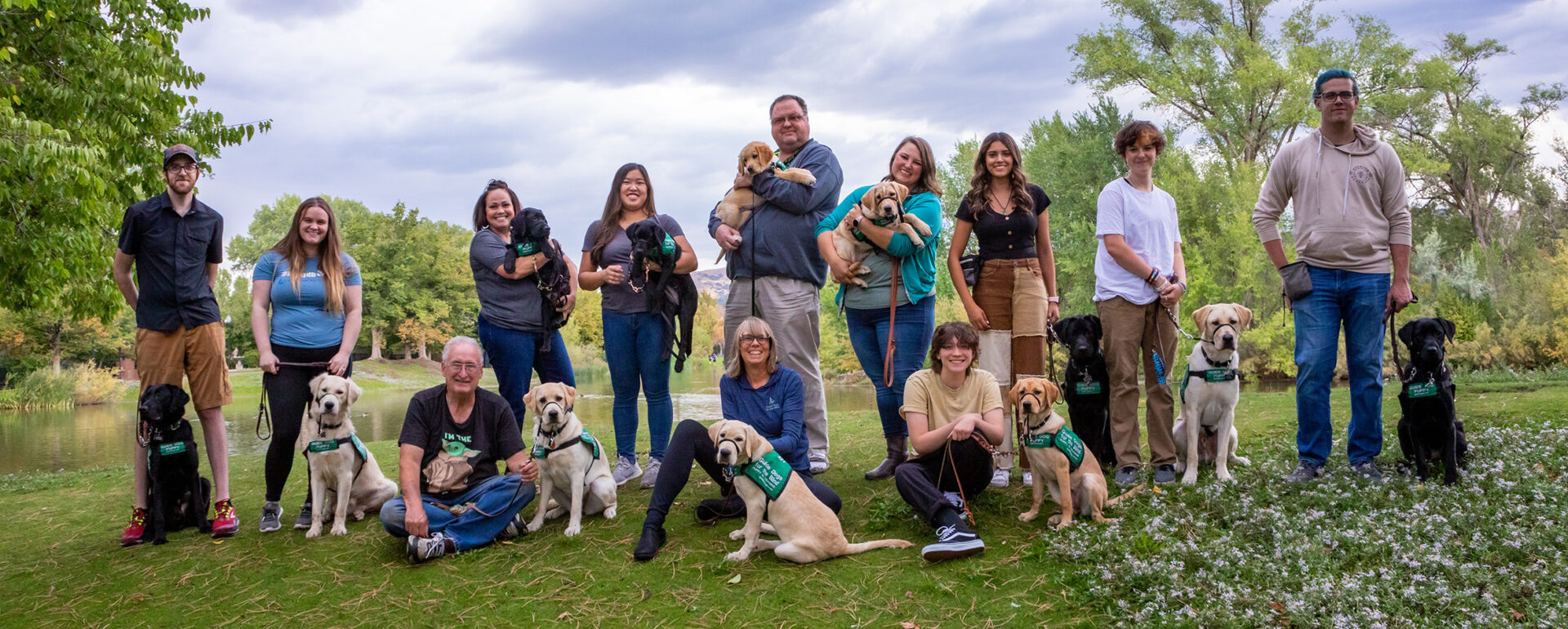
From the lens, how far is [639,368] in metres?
5.02

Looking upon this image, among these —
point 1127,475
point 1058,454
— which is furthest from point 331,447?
point 1127,475

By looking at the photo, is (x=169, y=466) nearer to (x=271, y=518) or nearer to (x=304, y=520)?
(x=271, y=518)

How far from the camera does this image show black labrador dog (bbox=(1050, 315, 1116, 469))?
4.72 meters

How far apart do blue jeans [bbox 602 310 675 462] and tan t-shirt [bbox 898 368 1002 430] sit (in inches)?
62.1

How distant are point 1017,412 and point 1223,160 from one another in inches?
954

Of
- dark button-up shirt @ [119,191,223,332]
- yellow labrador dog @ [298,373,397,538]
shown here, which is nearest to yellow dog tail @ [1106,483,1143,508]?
yellow labrador dog @ [298,373,397,538]

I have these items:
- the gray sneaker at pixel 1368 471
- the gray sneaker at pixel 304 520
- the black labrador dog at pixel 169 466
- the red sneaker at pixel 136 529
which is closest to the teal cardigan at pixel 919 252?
the gray sneaker at pixel 1368 471

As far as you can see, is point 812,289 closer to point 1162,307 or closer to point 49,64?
point 1162,307

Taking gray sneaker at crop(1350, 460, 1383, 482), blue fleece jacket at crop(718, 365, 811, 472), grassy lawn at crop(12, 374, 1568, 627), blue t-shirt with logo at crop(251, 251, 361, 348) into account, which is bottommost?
grassy lawn at crop(12, 374, 1568, 627)

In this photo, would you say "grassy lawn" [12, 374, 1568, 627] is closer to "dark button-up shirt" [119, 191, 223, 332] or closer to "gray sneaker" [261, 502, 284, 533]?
"gray sneaker" [261, 502, 284, 533]

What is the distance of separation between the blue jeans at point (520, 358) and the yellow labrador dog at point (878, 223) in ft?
5.75

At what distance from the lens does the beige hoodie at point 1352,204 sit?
441 centimetres

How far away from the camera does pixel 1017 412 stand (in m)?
4.16

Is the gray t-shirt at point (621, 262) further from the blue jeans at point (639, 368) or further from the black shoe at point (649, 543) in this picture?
the black shoe at point (649, 543)
